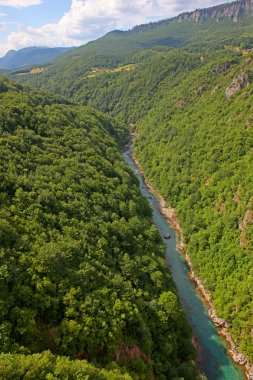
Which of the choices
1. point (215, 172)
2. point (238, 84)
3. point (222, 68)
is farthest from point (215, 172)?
point (222, 68)

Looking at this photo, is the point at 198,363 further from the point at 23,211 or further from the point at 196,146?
the point at 196,146

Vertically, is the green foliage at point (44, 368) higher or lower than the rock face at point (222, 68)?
lower

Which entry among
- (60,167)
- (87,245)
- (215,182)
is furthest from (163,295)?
(215,182)

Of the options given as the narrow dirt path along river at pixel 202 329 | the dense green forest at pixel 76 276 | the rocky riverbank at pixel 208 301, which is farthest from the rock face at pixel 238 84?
the dense green forest at pixel 76 276

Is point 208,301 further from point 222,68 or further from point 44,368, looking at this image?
point 222,68

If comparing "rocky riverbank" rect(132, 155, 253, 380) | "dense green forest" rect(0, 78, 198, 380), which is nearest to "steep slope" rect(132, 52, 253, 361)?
"rocky riverbank" rect(132, 155, 253, 380)

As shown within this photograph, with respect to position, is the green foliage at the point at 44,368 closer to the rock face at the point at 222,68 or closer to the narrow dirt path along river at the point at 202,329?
the narrow dirt path along river at the point at 202,329
